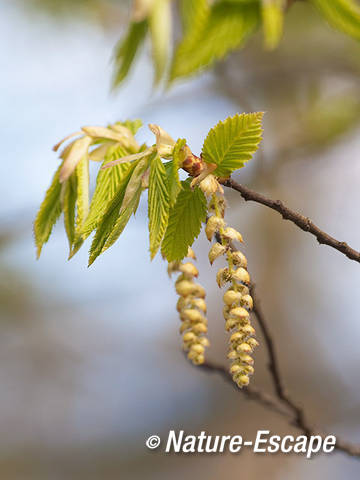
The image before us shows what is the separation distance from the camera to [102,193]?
0.86m

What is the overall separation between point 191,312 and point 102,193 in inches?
9.6

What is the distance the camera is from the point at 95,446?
449 centimetres

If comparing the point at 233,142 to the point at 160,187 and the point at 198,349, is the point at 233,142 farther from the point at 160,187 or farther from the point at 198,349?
the point at 198,349

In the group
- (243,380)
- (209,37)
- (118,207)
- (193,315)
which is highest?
(209,37)

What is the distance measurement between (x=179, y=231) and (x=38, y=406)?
443cm

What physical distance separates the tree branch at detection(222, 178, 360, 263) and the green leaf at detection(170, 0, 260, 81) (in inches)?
8.4

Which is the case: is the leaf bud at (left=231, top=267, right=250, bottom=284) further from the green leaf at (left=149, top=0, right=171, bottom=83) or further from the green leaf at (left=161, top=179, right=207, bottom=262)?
the green leaf at (left=149, top=0, right=171, bottom=83)

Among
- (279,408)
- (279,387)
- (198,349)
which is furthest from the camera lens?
(279,408)

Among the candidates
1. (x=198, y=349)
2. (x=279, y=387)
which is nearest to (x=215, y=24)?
(x=198, y=349)

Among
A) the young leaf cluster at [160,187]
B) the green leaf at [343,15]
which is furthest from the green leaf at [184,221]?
the green leaf at [343,15]

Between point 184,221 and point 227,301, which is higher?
point 184,221

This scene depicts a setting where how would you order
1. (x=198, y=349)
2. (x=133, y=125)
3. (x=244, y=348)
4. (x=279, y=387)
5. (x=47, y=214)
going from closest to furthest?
1. (x=244, y=348)
2. (x=198, y=349)
3. (x=47, y=214)
4. (x=133, y=125)
5. (x=279, y=387)

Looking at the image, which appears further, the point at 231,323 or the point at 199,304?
the point at 199,304

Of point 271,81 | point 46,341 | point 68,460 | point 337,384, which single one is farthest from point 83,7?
point 68,460
